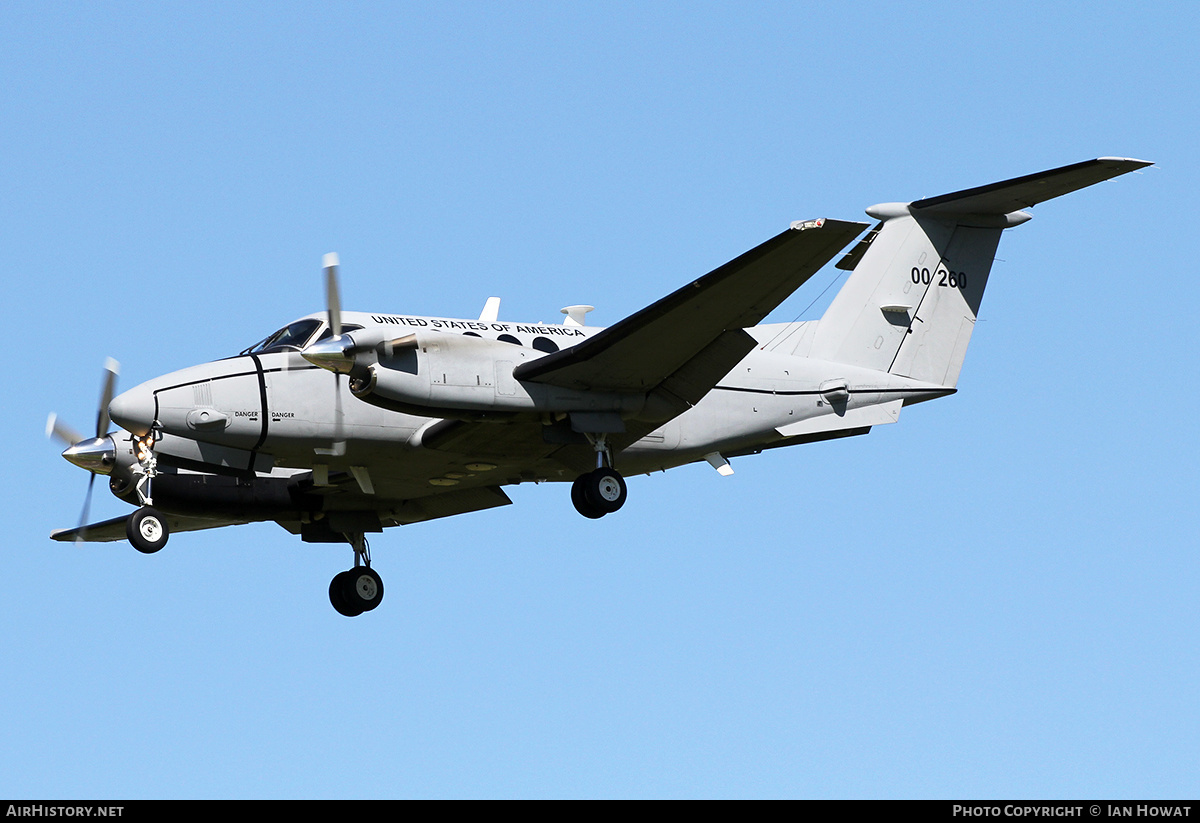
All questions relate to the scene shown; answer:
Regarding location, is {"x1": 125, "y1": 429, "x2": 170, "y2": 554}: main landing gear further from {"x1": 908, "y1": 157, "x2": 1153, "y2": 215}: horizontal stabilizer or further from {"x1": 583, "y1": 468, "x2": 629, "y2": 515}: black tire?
{"x1": 908, "y1": 157, "x2": 1153, "y2": 215}: horizontal stabilizer

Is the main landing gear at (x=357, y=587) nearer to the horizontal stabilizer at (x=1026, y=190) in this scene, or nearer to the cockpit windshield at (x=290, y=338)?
the cockpit windshield at (x=290, y=338)

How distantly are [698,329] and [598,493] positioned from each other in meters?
2.31

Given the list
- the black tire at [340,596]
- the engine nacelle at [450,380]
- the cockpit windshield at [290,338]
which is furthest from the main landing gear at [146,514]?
the black tire at [340,596]

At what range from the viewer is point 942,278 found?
68.3 feet

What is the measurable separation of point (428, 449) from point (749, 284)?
4.56 meters

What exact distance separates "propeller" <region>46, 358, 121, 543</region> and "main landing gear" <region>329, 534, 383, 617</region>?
364 cm

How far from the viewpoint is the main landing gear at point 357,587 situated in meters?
19.8

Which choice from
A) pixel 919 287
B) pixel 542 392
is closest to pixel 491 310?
pixel 542 392

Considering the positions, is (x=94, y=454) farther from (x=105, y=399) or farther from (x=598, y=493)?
(x=598, y=493)

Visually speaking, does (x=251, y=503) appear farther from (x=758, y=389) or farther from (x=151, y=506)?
(x=758, y=389)

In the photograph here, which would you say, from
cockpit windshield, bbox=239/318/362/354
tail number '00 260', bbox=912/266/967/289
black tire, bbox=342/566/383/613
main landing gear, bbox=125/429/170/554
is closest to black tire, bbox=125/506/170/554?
main landing gear, bbox=125/429/170/554

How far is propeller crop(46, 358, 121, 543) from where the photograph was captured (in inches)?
690

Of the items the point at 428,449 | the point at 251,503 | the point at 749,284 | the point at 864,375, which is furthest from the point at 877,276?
the point at 251,503

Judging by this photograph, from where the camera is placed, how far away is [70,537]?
20531 mm
